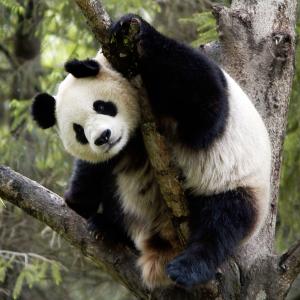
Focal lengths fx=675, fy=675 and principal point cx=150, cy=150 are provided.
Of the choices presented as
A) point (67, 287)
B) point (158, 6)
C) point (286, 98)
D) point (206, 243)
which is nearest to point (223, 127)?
point (206, 243)

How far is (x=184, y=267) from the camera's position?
3.45 m

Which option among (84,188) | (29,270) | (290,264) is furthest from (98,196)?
(29,270)

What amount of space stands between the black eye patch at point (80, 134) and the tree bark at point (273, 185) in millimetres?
451

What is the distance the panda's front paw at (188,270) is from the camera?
11.2 feet

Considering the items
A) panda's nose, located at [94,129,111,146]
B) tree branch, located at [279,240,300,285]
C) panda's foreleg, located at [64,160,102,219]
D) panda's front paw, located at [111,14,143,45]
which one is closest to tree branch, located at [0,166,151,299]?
panda's foreleg, located at [64,160,102,219]

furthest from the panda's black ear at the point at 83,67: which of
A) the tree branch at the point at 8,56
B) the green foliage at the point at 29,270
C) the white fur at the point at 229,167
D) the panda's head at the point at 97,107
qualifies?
the tree branch at the point at 8,56

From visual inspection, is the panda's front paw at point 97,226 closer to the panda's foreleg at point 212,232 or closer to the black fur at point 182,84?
the panda's foreleg at point 212,232

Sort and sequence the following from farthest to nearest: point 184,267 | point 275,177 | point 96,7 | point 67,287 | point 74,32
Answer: point 74,32 < point 67,287 < point 275,177 < point 184,267 < point 96,7

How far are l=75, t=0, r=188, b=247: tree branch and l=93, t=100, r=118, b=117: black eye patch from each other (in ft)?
0.60

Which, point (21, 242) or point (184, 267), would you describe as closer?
point (184, 267)

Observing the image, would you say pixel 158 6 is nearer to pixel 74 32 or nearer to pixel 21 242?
pixel 74 32

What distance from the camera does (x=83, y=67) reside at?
354cm

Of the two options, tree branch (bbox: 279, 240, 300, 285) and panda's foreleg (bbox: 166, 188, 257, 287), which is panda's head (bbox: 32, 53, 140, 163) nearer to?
panda's foreleg (bbox: 166, 188, 257, 287)

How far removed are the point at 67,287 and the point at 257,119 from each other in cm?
433
